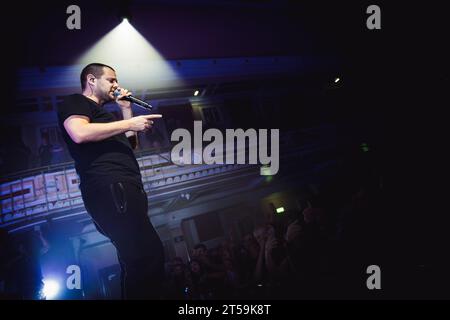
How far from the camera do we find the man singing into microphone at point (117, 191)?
1.36 m

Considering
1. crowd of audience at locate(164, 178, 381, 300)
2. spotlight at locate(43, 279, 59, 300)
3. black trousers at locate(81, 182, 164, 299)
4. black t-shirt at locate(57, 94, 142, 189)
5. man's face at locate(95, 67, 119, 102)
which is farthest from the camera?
spotlight at locate(43, 279, 59, 300)

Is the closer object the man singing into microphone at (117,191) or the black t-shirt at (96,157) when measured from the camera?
the man singing into microphone at (117,191)

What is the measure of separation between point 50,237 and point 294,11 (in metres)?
4.79

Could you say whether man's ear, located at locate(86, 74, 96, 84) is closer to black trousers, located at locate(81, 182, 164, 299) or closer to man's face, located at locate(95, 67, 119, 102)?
man's face, located at locate(95, 67, 119, 102)

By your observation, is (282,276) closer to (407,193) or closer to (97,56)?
(407,193)

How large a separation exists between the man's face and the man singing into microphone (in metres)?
0.15

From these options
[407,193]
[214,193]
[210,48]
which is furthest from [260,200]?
[210,48]

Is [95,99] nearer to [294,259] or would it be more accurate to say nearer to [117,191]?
[117,191]

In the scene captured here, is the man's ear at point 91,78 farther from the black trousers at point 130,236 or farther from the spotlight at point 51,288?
the spotlight at point 51,288

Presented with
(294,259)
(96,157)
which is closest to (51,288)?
(96,157)

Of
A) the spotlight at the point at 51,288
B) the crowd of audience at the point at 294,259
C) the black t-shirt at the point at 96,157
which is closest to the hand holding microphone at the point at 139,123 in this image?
the black t-shirt at the point at 96,157

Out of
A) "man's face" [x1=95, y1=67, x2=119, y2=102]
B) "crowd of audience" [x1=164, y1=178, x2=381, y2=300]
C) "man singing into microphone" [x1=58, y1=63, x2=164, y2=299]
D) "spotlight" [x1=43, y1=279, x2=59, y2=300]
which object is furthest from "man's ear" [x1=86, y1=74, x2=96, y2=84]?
"spotlight" [x1=43, y1=279, x2=59, y2=300]

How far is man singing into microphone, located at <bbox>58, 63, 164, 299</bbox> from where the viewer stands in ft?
4.45

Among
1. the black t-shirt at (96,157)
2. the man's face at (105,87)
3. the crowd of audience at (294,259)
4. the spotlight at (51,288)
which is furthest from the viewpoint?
the spotlight at (51,288)
